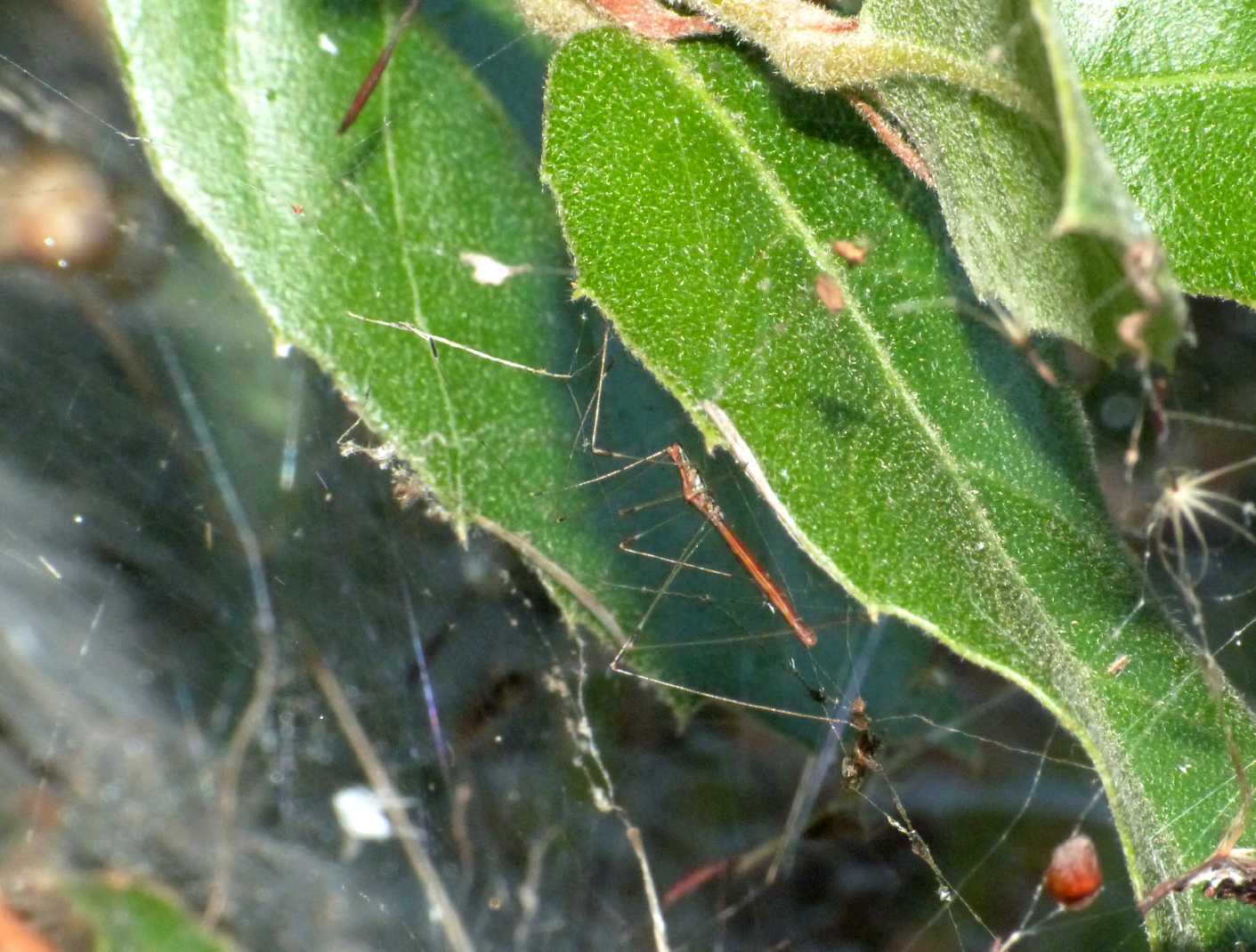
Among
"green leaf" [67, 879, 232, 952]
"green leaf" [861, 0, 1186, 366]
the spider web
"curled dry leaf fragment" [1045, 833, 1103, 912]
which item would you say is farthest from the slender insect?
"green leaf" [67, 879, 232, 952]

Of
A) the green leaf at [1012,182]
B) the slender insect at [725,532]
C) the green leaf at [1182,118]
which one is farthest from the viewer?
the slender insect at [725,532]

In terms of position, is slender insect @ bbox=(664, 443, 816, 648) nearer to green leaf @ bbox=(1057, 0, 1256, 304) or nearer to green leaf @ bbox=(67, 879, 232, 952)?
green leaf @ bbox=(1057, 0, 1256, 304)

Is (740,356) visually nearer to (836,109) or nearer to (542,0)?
(836,109)

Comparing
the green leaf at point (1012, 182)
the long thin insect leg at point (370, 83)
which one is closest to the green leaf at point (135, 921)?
the long thin insect leg at point (370, 83)

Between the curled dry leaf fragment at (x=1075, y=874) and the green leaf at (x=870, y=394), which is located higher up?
the green leaf at (x=870, y=394)

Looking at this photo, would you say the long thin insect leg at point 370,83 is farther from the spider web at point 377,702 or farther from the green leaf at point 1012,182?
the green leaf at point 1012,182

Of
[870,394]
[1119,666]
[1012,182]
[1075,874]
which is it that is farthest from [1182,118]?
[1075,874]

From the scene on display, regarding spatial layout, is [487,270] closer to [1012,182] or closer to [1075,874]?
[1012,182]

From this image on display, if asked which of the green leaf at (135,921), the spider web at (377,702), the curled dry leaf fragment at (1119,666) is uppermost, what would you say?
the curled dry leaf fragment at (1119,666)
